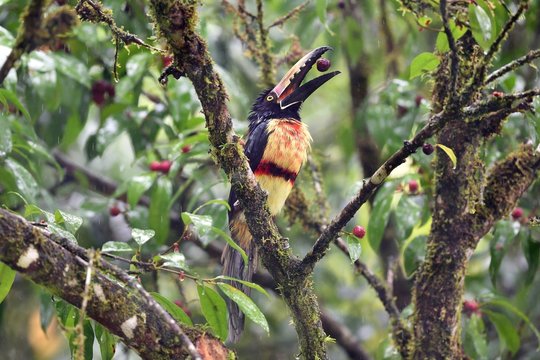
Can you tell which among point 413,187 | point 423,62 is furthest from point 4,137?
point 413,187

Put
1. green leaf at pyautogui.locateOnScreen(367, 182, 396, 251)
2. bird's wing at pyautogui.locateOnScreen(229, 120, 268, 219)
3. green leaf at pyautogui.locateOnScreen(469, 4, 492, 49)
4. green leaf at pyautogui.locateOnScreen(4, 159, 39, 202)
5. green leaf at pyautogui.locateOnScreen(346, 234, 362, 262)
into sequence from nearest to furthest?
green leaf at pyautogui.locateOnScreen(346, 234, 362, 262) → green leaf at pyautogui.locateOnScreen(469, 4, 492, 49) → green leaf at pyautogui.locateOnScreen(4, 159, 39, 202) → green leaf at pyautogui.locateOnScreen(367, 182, 396, 251) → bird's wing at pyautogui.locateOnScreen(229, 120, 268, 219)

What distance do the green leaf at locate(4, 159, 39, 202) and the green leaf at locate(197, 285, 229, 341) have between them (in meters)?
1.11

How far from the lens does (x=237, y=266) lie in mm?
4266

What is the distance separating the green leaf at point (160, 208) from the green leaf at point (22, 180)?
0.72 m

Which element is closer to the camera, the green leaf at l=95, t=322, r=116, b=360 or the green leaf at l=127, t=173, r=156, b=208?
the green leaf at l=95, t=322, r=116, b=360

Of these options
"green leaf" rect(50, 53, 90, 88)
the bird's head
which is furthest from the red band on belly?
"green leaf" rect(50, 53, 90, 88)

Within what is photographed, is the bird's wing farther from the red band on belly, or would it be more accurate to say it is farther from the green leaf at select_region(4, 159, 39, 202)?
the green leaf at select_region(4, 159, 39, 202)

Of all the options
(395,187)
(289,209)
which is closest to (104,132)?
(289,209)

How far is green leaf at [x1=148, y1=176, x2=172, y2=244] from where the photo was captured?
416 cm

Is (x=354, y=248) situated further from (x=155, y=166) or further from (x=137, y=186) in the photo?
(x=155, y=166)

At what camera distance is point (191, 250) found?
6160 mm

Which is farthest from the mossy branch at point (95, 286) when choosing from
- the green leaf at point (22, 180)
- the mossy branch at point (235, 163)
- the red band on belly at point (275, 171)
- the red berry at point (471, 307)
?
the red berry at point (471, 307)

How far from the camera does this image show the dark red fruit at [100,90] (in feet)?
15.8

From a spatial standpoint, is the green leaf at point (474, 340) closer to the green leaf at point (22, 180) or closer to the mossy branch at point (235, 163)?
the mossy branch at point (235, 163)
